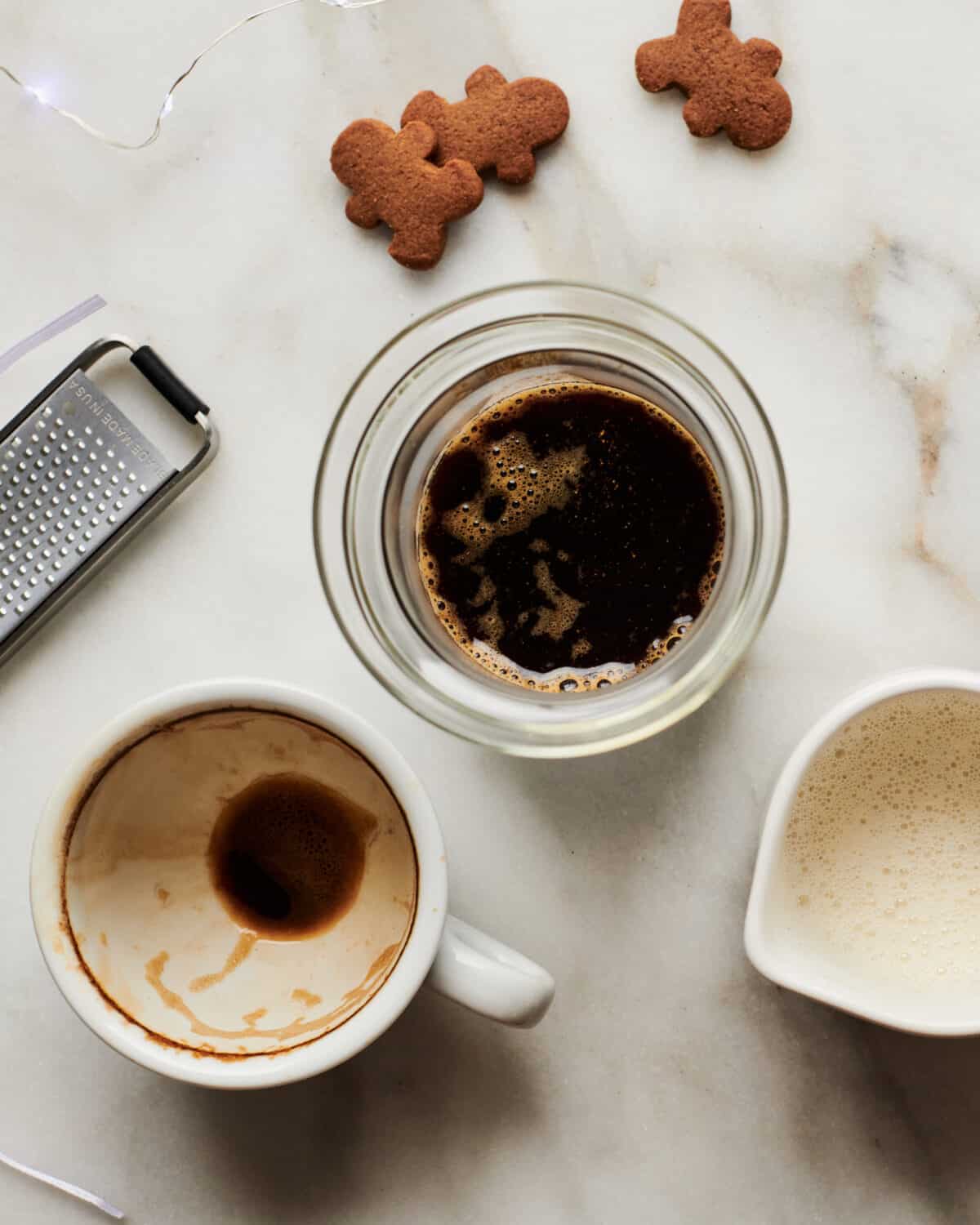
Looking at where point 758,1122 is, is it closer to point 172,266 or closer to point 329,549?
point 329,549

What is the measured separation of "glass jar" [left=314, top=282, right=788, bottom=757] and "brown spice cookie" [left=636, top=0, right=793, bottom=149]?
0.18 meters

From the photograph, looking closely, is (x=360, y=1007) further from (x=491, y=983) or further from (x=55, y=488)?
(x=55, y=488)

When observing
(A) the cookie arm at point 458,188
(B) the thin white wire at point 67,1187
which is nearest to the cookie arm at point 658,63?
(A) the cookie arm at point 458,188

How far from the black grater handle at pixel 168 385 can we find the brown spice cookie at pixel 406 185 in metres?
0.17

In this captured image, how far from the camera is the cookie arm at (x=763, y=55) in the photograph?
0.79m

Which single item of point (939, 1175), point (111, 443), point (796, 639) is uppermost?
point (111, 443)

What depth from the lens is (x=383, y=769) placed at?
0.67m

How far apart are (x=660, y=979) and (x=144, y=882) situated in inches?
14.7

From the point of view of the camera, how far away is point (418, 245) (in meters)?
0.79

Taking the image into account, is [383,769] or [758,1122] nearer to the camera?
[383,769]

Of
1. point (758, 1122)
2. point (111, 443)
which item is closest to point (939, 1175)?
point (758, 1122)

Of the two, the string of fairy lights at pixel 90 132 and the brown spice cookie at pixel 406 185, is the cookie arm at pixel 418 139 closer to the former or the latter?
the brown spice cookie at pixel 406 185

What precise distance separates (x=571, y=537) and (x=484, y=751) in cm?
17

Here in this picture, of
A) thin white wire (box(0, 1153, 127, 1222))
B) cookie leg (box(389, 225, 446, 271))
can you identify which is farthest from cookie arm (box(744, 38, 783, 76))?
thin white wire (box(0, 1153, 127, 1222))
